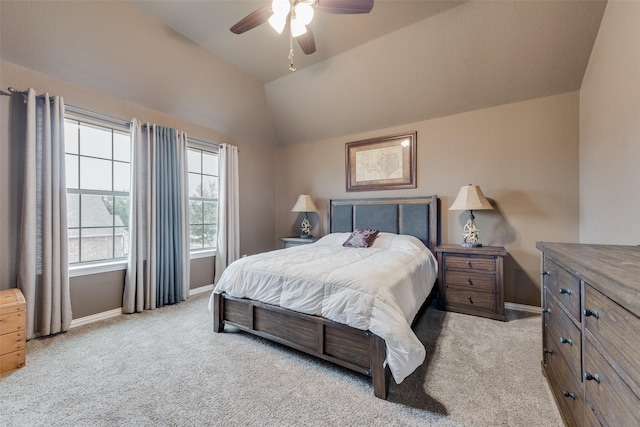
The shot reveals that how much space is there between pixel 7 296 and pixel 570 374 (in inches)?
148

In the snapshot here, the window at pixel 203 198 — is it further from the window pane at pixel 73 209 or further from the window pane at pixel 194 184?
the window pane at pixel 73 209

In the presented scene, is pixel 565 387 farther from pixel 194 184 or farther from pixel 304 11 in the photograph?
pixel 194 184

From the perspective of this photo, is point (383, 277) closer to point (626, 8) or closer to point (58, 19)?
point (626, 8)

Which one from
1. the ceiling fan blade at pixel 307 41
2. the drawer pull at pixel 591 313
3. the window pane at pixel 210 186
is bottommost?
the drawer pull at pixel 591 313

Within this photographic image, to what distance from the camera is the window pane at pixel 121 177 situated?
3.10m

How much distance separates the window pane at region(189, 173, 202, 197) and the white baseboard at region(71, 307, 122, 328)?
172 centimetres

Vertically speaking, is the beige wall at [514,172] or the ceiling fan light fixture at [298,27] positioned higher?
the ceiling fan light fixture at [298,27]

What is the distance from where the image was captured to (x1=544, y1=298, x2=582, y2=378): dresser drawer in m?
1.19

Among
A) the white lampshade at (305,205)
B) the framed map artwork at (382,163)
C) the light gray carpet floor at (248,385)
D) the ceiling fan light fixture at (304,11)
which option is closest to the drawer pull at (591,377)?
the light gray carpet floor at (248,385)

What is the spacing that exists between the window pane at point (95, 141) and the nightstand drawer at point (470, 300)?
428cm

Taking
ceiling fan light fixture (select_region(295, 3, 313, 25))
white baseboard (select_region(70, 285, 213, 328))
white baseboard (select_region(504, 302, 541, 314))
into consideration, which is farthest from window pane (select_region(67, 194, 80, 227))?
white baseboard (select_region(504, 302, 541, 314))

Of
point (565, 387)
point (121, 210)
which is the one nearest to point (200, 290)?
point (121, 210)

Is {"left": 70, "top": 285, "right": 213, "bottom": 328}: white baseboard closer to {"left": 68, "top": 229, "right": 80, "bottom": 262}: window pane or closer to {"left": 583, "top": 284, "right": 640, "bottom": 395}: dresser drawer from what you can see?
{"left": 68, "top": 229, "right": 80, "bottom": 262}: window pane

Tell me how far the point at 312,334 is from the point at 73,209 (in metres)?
2.88
